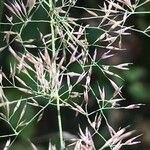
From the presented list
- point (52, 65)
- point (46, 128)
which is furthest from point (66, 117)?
point (52, 65)

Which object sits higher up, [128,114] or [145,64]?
[145,64]

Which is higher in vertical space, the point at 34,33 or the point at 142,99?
the point at 34,33

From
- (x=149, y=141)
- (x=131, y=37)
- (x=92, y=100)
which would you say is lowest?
(x=149, y=141)

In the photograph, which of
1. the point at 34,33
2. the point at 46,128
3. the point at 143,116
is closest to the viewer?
the point at 34,33

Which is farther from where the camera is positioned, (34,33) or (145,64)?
(145,64)

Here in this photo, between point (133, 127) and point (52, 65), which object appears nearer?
point (52, 65)

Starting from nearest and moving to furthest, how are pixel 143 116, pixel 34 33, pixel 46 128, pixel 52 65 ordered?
1. pixel 52 65
2. pixel 34 33
3. pixel 46 128
4. pixel 143 116

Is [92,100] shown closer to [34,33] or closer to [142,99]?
[142,99]

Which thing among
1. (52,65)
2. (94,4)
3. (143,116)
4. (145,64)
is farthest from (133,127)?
(52,65)

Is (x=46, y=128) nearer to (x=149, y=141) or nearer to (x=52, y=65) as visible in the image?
(x=149, y=141)
